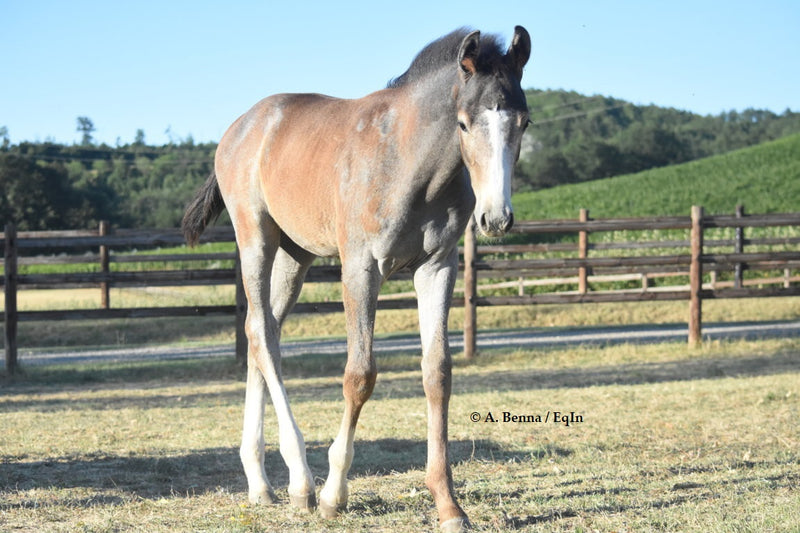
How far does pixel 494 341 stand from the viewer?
14195 millimetres

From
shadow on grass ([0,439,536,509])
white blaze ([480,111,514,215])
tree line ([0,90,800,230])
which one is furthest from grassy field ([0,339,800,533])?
tree line ([0,90,800,230])

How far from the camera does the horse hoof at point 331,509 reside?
4.23 metres

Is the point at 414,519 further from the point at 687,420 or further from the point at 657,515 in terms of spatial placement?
the point at 687,420

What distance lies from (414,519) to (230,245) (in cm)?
3411

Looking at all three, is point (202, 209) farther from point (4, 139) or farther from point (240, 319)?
point (4, 139)

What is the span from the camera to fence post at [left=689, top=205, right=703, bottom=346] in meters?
12.4

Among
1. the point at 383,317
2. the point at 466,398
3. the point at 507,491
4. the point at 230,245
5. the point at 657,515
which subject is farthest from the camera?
the point at 230,245

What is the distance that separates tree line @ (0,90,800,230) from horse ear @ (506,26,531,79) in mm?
19122

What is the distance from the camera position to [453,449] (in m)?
6.13

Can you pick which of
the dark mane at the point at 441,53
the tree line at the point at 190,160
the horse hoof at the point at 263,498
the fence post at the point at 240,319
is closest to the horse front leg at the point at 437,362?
the dark mane at the point at 441,53

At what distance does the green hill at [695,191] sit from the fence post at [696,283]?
23244 mm

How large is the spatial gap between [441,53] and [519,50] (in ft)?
1.49

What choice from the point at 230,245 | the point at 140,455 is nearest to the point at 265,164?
the point at 140,455

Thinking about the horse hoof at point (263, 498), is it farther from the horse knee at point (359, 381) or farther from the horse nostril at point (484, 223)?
the horse nostril at point (484, 223)
